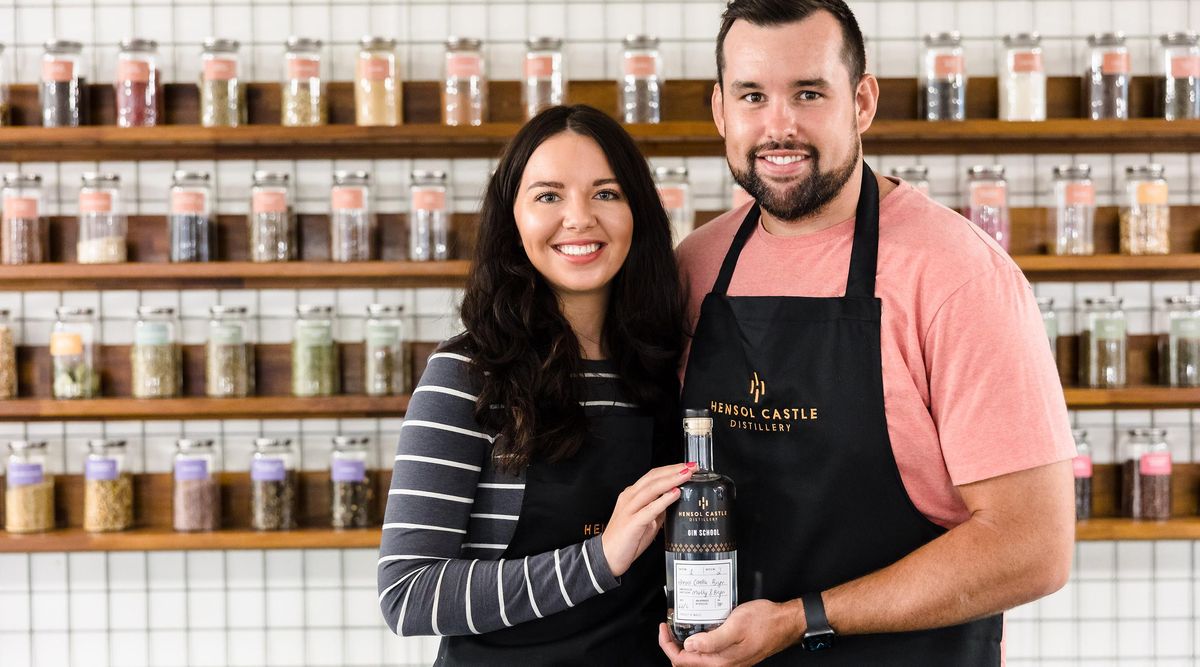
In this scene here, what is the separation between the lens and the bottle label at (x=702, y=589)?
1.34 m

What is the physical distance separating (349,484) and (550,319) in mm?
1286

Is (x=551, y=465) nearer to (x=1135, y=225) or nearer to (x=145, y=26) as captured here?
(x=1135, y=225)

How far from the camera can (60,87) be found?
2652 millimetres

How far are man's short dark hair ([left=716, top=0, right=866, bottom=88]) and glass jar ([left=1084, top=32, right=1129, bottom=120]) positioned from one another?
146cm

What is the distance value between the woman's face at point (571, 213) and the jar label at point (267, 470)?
1.38 m

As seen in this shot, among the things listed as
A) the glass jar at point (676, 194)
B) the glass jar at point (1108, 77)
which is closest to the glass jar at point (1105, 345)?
the glass jar at point (1108, 77)

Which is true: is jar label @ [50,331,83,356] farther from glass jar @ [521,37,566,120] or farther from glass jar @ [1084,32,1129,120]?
glass jar @ [1084,32,1129,120]

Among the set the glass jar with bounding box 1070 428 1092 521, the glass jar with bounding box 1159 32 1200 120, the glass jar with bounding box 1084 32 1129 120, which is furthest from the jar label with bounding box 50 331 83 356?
the glass jar with bounding box 1159 32 1200 120

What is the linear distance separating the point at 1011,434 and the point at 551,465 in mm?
614

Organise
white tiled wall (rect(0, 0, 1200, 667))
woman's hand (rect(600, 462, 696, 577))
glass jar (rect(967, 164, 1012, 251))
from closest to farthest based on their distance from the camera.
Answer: woman's hand (rect(600, 462, 696, 577)), glass jar (rect(967, 164, 1012, 251)), white tiled wall (rect(0, 0, 1200, 667))

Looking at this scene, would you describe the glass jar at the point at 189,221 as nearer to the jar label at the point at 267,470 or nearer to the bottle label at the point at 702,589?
the jar label at the point at 267,470

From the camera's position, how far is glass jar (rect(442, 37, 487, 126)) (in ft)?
8.64

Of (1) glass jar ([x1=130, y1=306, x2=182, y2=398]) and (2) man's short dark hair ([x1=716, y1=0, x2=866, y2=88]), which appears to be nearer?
(2) man's short dark hair ([x1=716, y1=0, x2=866, y2=88])

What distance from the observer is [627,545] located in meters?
1.35
